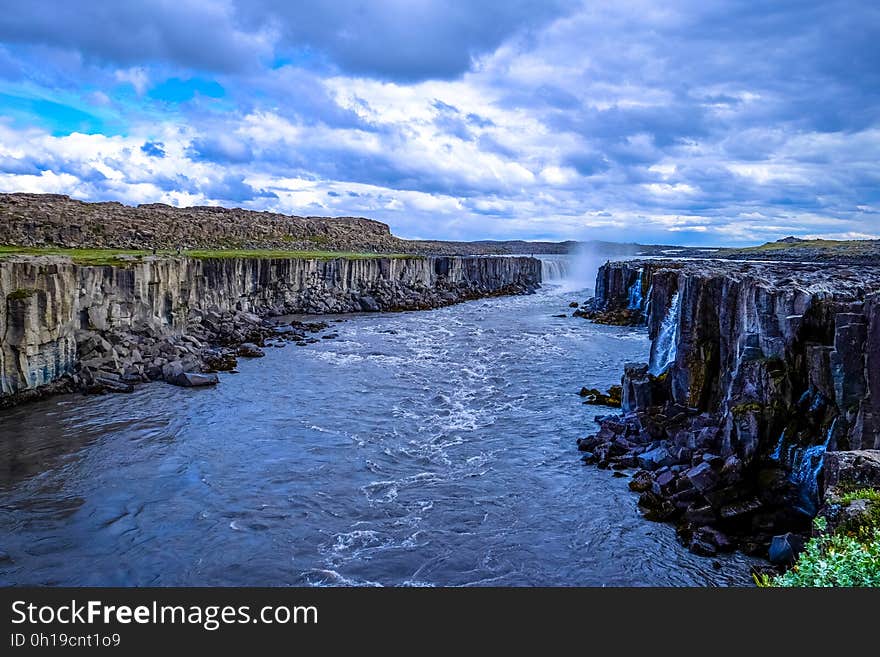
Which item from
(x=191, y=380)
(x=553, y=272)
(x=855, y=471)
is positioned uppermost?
(x=553, y=272)

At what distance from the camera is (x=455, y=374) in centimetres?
3938

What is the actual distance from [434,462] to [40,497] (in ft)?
41.1

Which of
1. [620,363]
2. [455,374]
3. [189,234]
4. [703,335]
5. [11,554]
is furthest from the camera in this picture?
[189,234]

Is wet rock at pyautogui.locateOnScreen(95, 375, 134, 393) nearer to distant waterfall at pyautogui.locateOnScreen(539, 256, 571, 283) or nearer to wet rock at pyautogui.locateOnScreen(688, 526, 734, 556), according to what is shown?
wet rock at pyautogui.locateOnScreen(688, 526, 734, 556)

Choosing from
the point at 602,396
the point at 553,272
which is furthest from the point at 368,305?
the point at 553,272

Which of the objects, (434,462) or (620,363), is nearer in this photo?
(434,462)

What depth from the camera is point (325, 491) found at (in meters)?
21.1

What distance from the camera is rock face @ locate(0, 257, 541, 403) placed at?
30.1 metres

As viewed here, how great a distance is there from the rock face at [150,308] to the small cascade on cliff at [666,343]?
965 inches

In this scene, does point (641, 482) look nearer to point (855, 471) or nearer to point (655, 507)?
point (655, 507)

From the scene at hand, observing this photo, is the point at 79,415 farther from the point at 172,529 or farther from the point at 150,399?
the point at 172,529

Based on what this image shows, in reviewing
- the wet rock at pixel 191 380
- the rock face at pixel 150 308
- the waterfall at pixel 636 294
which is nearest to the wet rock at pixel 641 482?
the wet rock at pixel 191 380

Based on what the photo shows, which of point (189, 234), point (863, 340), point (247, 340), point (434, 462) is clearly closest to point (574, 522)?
point (434, 462)

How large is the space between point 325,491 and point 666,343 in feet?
63.3
